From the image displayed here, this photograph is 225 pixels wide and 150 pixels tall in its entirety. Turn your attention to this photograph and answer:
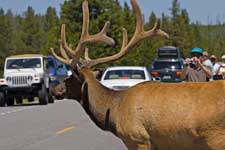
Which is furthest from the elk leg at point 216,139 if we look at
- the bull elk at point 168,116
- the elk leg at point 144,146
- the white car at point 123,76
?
the white car at point 123,76

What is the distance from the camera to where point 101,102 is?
1109 cm

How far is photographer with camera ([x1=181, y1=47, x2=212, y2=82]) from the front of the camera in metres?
15.1

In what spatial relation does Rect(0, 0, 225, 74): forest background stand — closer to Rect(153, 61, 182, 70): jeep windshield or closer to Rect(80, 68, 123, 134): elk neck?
Rect(153, 61, 182, 70): jeep windshield

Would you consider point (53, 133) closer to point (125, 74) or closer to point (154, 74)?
point (125, 74)

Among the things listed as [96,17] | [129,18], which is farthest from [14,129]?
[129,18]

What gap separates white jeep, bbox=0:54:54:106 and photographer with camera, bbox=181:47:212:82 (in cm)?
1823

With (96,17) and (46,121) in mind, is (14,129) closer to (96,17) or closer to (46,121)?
(46,121)

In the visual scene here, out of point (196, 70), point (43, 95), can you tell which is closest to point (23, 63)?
point (43, 95)

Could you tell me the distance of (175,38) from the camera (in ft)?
310

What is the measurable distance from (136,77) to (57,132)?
19.4 ft

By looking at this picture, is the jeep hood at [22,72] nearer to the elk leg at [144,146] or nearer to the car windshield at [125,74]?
the car windshield at [125,74]

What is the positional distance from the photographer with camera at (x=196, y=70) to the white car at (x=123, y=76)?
7726mm

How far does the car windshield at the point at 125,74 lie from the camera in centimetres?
2438

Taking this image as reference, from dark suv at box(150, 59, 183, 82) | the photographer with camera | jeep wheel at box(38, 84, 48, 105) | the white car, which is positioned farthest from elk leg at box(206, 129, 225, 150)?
dark suv at box(150, 59, 183, 82)
